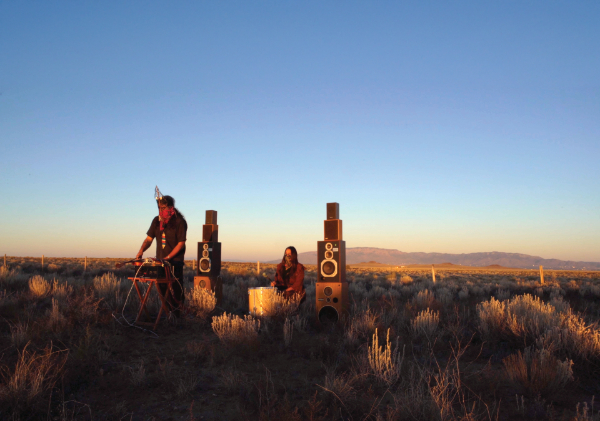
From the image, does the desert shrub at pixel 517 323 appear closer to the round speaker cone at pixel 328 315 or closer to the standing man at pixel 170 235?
the round speaker cone at pixel 328 315

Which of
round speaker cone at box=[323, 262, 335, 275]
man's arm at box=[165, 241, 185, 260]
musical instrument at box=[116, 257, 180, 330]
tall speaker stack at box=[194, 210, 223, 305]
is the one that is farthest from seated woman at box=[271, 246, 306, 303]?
musical instrument at box=[116, 257, 180, 330]

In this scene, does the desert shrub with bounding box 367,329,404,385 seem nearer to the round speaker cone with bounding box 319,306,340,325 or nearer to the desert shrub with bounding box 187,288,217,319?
the round speaker cone with bounding box 319,306,340,325

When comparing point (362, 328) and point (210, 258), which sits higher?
point (210, 258)

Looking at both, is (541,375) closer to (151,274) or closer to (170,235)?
(151,274)

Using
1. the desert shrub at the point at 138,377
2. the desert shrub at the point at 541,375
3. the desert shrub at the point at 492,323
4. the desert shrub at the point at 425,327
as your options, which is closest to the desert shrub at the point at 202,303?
the desert shrub at the point at 138,377

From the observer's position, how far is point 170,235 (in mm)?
6395

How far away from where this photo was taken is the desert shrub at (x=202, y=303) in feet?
22.0

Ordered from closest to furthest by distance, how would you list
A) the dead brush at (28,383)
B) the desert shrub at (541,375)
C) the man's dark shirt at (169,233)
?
1. the dead brush at (28,383)
2. the desert shrub at (541,375)
3. the man's dark shirt at (169,233)

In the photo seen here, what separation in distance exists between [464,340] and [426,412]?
2855 millimetres

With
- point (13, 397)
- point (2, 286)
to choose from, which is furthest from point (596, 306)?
point (2, 286)

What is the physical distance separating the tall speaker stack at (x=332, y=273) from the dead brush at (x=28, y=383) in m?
4.03

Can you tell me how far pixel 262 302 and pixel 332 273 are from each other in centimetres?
Result: 133

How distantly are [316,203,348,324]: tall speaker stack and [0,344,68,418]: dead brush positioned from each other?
4031 millimetres

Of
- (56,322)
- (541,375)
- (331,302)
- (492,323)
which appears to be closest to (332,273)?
(331,302)
